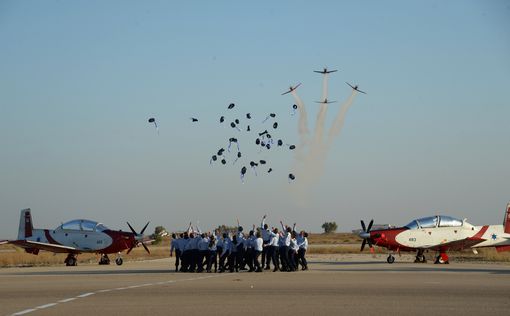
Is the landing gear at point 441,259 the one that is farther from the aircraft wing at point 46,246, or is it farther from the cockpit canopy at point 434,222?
the aircraft wing at point 46,246

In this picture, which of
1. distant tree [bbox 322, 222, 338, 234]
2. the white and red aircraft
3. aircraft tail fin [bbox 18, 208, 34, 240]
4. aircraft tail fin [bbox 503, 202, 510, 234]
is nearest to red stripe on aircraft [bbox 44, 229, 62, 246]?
the white and red aircraft

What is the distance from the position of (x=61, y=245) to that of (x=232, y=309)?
2571cm

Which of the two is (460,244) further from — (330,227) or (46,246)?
(330,227)

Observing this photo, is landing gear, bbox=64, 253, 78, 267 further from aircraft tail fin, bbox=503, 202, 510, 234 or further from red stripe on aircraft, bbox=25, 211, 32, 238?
aircraft tail fin, bbox=503, 202, 510, 234

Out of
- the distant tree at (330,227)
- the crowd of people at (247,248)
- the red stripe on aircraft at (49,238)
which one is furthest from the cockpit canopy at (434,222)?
the distant tree at (330,227)

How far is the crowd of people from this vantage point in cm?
2834

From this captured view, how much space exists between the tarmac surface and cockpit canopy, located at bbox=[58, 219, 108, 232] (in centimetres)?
1405

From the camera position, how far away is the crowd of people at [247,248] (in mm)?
28344

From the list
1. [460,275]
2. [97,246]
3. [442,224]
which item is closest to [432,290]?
[460,275]

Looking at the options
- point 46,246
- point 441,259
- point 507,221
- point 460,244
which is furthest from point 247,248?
point 507,221

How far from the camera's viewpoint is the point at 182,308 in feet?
47.7

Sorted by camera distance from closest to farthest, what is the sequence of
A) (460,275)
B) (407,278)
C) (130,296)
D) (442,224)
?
(130,296), (407,278), (460,275), (442,224)

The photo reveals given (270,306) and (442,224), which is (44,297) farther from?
(442,224)

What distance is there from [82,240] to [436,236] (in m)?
17.4
